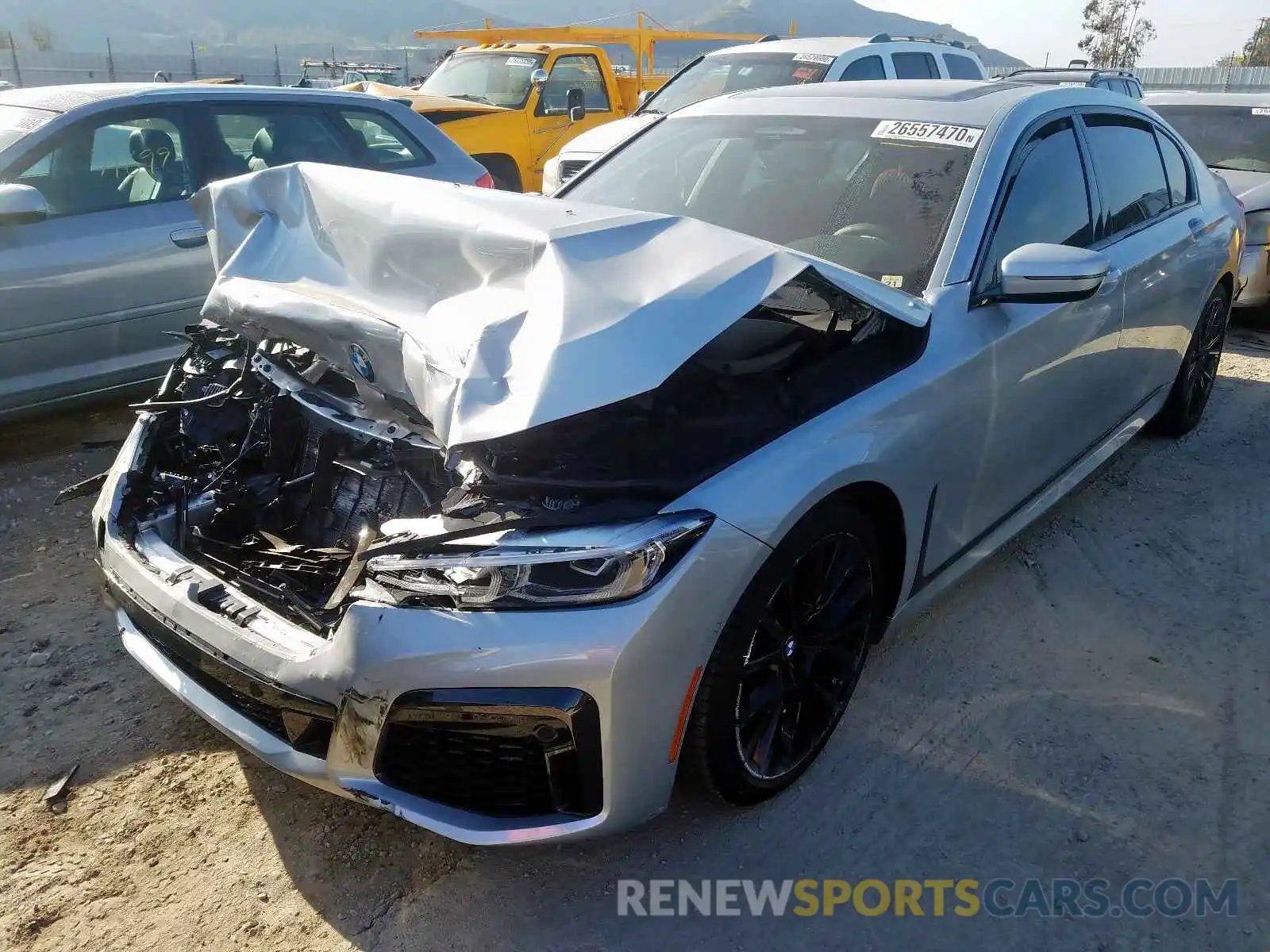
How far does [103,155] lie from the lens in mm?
4664

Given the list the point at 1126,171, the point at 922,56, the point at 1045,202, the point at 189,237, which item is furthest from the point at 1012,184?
the point at 922,56

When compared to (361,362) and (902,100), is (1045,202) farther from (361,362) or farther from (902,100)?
(361,362)

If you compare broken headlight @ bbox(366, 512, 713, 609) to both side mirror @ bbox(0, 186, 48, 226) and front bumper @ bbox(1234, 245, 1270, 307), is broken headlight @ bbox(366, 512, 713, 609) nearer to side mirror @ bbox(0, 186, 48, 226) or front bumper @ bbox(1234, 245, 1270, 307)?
side mirror @ bbox(0, 186, 48, 226)

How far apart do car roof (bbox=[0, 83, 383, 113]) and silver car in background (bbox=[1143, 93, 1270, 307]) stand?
668 cm

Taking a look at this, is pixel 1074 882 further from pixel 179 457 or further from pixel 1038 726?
pixel 179 457

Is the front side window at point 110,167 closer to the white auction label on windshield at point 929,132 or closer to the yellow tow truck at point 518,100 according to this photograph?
the white auction label on windshield at point 929,132

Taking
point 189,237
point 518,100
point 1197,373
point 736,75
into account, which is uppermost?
point 736,75

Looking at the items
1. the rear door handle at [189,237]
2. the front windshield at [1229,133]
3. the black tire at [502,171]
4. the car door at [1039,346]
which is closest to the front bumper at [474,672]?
the car door at [1039,346]

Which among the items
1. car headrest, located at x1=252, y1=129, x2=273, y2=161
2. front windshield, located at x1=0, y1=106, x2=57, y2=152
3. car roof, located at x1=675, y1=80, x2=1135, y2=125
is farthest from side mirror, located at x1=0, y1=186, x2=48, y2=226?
car roof, located at x1=675, y1=80, x2=1135, y2=125

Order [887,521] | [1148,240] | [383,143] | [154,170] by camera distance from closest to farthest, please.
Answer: [887,521] → [1148,240] → [154,170] → [383,143]

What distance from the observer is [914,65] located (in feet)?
30.8

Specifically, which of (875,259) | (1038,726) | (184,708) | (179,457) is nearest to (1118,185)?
(875,259)

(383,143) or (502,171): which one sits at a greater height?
(383,143)

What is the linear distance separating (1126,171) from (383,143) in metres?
4.04
